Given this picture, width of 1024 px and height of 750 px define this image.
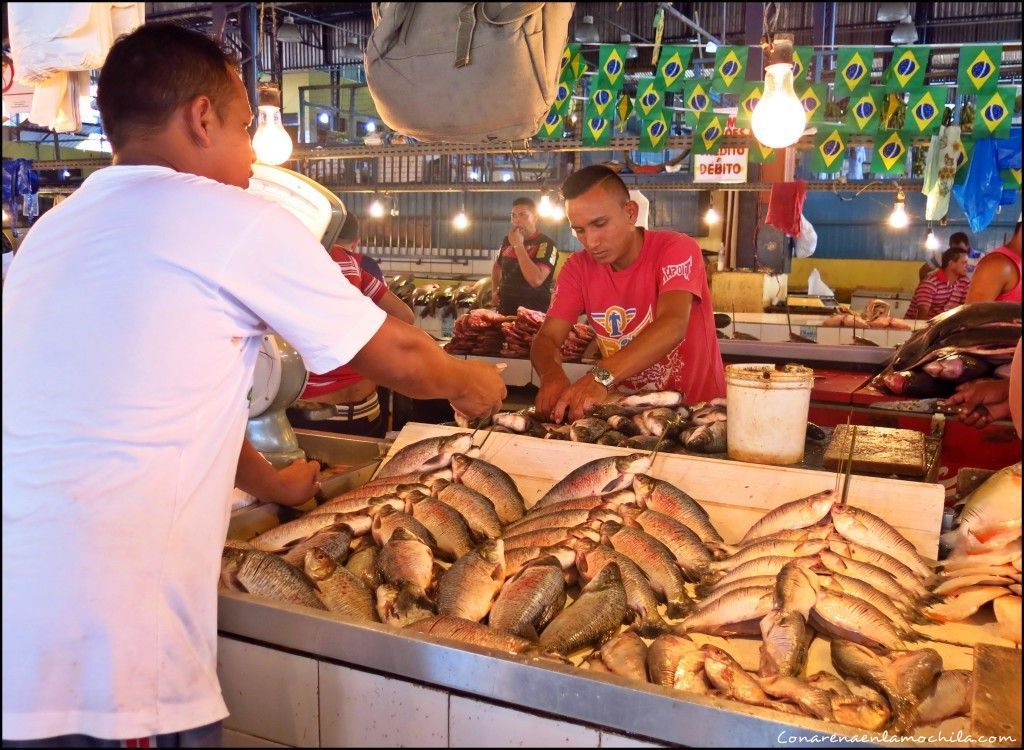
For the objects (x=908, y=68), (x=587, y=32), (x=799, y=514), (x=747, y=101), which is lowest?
(x=799, y=514)

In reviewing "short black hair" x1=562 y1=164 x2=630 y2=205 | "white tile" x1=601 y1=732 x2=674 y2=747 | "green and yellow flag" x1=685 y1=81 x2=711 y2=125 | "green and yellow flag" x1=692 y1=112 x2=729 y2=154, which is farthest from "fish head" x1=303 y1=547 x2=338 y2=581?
"green and yellow flag" x1=685 y1=81 x2=711 y2=125

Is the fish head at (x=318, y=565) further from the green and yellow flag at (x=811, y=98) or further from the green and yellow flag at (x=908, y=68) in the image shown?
A: the green and yellow flag at (x=908, y=68)

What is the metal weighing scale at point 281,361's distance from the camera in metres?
2.95

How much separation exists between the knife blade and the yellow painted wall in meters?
14.8

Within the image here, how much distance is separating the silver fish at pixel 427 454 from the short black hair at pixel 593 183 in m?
1.60

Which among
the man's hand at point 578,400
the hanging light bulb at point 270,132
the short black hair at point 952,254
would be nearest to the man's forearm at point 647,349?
the man's hand at point 578,400

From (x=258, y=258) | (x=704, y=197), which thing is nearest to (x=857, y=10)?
(x=704, y=197)

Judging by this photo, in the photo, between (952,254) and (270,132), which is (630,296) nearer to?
(270,132)

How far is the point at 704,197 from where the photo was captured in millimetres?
13766

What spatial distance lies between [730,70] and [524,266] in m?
3.17

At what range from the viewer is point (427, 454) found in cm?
294

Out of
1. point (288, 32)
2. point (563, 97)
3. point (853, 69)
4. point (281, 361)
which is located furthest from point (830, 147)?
point (288, 32)

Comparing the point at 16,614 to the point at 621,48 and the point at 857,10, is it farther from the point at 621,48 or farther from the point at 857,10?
the point at 857,10

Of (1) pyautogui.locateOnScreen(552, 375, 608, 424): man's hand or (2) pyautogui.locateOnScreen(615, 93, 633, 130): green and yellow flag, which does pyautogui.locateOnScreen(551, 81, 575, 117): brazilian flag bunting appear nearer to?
(2) pyautogui.locateOnScreen(615, 93, 633, 130): green and yellow flag
